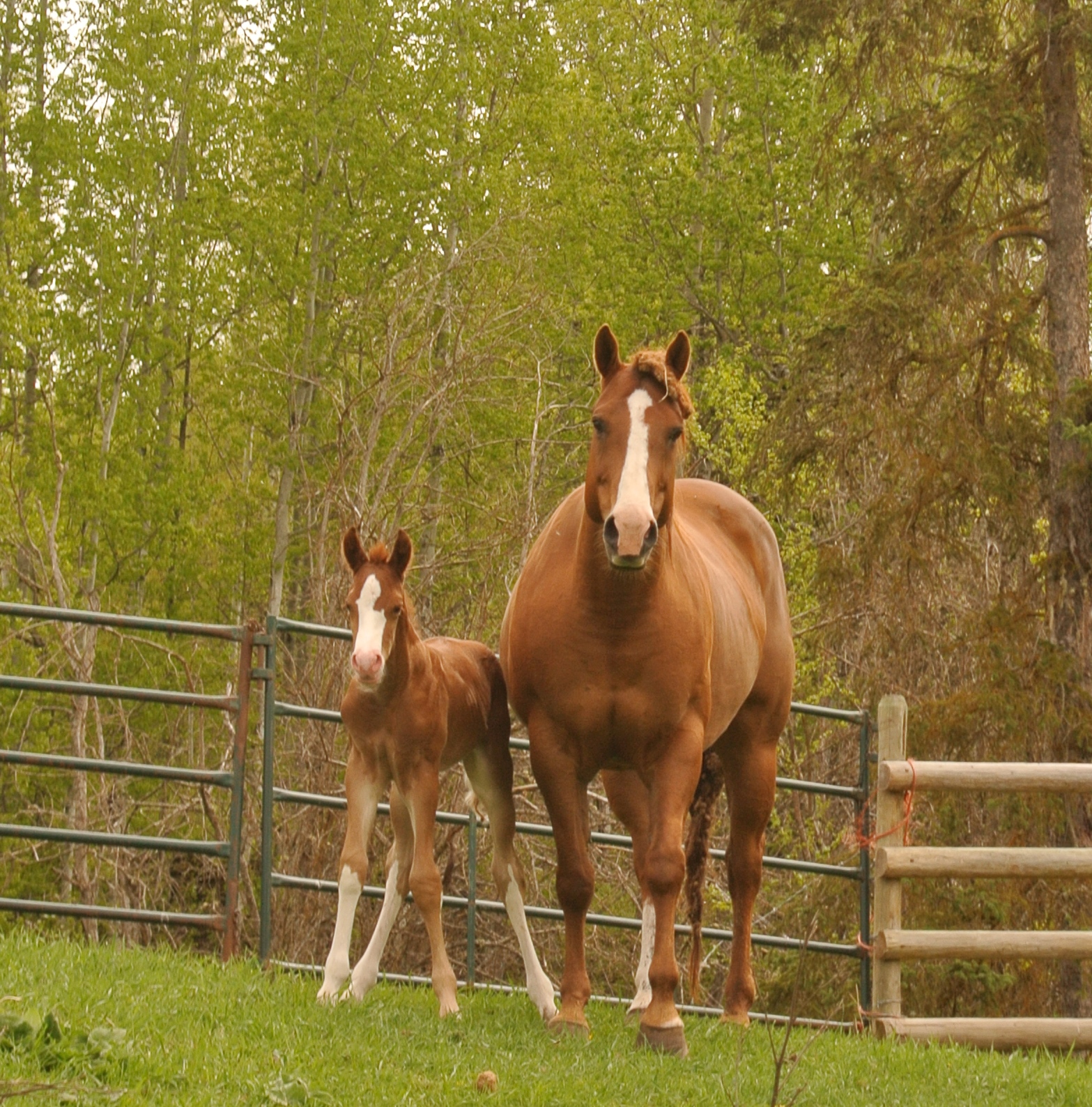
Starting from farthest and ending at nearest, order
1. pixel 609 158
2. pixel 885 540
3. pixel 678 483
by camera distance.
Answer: pixel 609 158 < pixel 885 540 < pixel 678 483

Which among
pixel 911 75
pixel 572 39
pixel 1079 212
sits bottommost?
pixel 1079 212

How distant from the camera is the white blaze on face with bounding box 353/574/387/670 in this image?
581 cm

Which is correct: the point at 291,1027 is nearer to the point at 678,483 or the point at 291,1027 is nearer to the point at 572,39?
the point at 678,483

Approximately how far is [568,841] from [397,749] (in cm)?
77

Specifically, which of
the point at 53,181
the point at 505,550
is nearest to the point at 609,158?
the point at 53,181

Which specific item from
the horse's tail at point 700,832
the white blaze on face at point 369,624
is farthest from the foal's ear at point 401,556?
the horse's tail at point 700,832

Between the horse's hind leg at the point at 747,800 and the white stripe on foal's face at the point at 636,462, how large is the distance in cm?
231

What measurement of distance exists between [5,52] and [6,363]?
438 centimetres

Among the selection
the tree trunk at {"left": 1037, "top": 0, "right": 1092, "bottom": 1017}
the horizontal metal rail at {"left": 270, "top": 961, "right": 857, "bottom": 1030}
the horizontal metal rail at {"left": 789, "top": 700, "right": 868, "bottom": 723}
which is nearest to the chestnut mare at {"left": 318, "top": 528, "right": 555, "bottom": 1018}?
the horizontal metal rail at {"left": 270, "top": 961, "right": 857, "bottom": 1030}

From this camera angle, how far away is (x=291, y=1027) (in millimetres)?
5000

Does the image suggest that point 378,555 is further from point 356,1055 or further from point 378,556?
point 356,1055

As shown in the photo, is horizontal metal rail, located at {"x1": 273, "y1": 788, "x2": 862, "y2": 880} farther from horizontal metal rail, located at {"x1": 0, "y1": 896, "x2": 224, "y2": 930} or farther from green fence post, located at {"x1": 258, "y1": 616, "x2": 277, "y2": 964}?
horizontal metal rail, located at {"x1": 0, "y1": 896, "x2": 224, "y2": 930}

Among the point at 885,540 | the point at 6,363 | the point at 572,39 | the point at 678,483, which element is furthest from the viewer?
the point at 572,39

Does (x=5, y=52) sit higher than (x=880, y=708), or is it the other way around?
(x=5, y=52)
